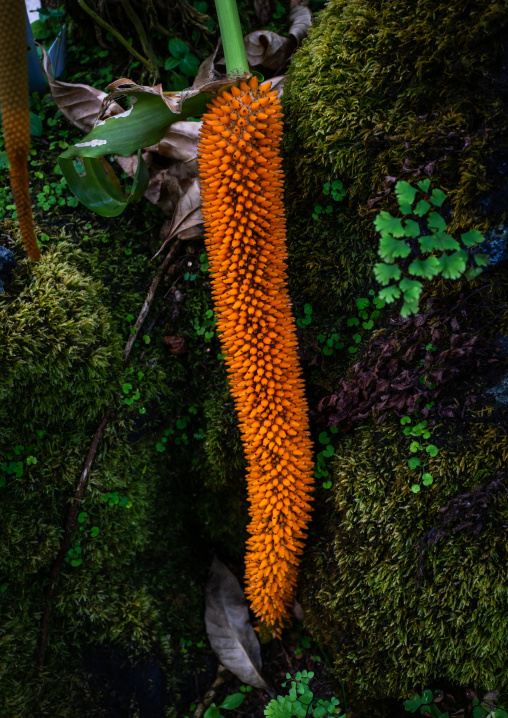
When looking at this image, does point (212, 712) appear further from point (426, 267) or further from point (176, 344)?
point (426, 267)

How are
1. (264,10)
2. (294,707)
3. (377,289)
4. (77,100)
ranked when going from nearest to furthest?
1. (294,707)
2. (377,289)
3. (77,100)
4. (264,10)

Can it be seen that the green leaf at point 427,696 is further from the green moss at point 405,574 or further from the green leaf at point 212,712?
the green leaf at point 212,712

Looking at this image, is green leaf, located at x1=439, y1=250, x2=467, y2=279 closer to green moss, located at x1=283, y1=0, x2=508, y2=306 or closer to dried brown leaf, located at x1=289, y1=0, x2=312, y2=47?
green moss, located at x1=283, y1=0, x2=508, y2=306

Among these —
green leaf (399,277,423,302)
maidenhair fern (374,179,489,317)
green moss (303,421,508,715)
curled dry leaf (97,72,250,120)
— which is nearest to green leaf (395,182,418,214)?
maidenhair fern (374,179,489,317)

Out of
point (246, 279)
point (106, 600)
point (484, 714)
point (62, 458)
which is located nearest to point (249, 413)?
point (246, 279)

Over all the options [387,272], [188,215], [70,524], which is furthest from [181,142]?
[70,524]

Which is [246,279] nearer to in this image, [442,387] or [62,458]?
[442,387]
